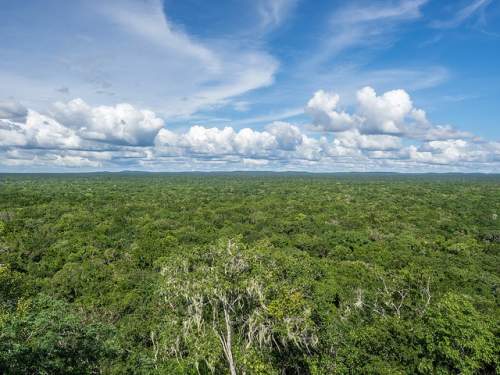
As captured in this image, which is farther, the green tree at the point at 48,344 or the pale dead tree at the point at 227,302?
the pale dead tree at the point at 227,302

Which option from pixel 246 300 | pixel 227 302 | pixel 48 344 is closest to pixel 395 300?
pixel 246 300

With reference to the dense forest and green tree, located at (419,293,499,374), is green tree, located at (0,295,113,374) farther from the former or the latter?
green tree, located at (419,293,499,374)

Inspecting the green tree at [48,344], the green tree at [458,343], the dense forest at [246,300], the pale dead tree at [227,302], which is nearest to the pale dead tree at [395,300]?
the dense forest at [246,300]

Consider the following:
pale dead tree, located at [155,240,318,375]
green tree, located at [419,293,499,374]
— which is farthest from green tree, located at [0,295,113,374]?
green tree, located at [419,293,499,374]

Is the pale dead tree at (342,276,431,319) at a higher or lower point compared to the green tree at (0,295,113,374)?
lower

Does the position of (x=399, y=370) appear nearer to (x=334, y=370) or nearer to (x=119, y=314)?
(x=334, y=370)

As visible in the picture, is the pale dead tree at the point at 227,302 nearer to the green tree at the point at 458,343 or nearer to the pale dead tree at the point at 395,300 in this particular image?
the green tree at the point at 458,343

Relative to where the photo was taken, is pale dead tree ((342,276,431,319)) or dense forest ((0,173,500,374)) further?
pale dead tree ((342,276,431,319))

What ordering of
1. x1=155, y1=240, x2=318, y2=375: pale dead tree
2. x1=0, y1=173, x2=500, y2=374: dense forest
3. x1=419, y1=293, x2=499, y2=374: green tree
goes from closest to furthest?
1. x1=419, y1=293, x2=499, y2=374: green tree
2. x1=0, y1=173, x2=500, y2=374: dense forest
3. x1=155, y1=240, x2=318, y2=375: pale dead tree
